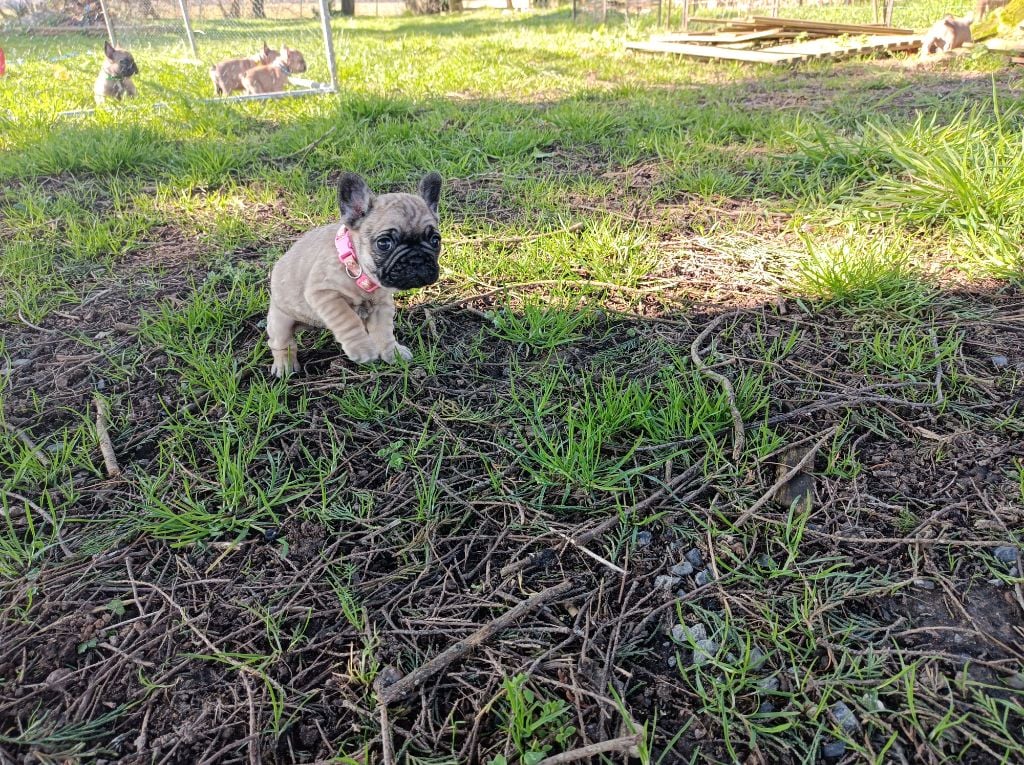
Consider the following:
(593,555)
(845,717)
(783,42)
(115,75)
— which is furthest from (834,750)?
(783,42)

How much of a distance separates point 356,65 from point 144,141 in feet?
12.5

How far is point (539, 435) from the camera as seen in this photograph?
7.86 feet

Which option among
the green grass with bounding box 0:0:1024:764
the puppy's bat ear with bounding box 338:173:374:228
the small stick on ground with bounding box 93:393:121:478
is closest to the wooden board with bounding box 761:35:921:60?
the green grass with bounding box 0:0:1024:764

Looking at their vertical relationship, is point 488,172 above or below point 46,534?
above

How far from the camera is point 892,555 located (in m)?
1.91

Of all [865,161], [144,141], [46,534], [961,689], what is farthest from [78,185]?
[961,689]

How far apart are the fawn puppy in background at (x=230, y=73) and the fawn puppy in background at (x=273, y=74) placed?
0.35ft

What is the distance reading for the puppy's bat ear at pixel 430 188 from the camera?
2.67 m

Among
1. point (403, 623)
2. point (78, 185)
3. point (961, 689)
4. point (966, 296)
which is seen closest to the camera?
point (961, 689)

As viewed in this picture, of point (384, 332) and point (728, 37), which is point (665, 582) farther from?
point (728, 37)

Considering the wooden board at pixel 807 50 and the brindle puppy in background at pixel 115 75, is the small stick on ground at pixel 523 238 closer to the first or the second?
the brindle puppy in background at pixel 115 75

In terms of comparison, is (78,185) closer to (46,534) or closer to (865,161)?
(46,534)

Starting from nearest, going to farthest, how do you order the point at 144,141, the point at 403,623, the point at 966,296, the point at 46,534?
1. the point at 403,623
2. the point at 46,534
3. the point at 966,296
4. the point at 144,141

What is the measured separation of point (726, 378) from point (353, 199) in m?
1.62
